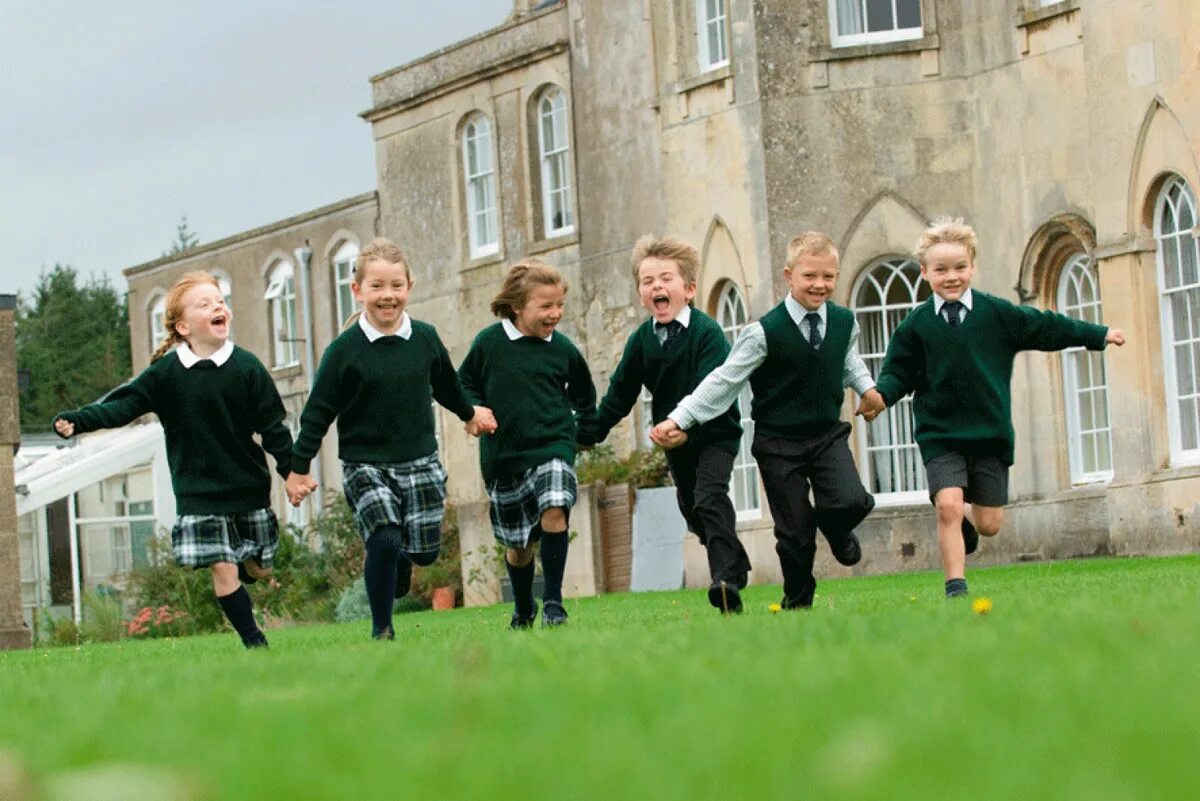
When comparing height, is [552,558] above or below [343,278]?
below

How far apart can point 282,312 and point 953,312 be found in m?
30.3

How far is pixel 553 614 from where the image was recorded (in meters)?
11.1

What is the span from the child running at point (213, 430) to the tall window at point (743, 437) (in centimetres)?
1510

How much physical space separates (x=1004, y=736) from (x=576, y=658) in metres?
2.78

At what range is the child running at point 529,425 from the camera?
36.7ft

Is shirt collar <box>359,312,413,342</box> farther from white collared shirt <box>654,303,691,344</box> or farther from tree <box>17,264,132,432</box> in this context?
tree <box>17,264,132,432</box>

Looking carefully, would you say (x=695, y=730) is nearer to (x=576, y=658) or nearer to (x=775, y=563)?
(x=576, y=658)

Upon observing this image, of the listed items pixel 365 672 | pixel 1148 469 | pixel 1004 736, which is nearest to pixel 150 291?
pixel 1148 469

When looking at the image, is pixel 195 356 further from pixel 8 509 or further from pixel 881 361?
pixel 8 509

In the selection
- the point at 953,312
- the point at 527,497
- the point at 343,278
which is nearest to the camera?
the point at 953,312

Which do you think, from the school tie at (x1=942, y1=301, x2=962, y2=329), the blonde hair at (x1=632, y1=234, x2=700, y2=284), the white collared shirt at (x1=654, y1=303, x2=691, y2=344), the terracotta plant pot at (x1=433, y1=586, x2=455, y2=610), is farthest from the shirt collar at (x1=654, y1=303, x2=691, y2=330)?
the terracotta plant pot at (x1=433, y1=586, x2=455, y2=610)

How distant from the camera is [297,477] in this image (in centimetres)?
1078

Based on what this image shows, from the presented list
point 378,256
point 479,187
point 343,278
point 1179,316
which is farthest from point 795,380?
point 343,278

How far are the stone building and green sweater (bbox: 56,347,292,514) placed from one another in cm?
1202
